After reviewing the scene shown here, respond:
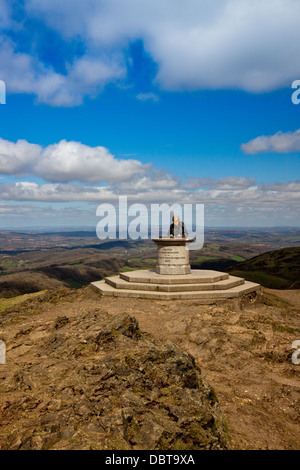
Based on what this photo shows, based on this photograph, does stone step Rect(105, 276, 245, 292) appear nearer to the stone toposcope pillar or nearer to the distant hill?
the stone toposcope pillar

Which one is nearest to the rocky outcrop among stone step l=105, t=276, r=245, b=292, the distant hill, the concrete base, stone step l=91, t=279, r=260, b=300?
stone step l=91, t=279, r=260, b=300

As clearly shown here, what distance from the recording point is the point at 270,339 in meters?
12.1

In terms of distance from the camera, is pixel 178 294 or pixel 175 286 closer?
pixel 178 294

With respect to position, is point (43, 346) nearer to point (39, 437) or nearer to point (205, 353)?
point (39, 437)

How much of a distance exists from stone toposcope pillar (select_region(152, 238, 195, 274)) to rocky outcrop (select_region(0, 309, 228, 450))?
13.0 metres

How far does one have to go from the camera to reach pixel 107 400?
535cm

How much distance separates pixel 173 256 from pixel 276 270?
35982mm

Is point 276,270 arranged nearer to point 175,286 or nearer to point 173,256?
point 173,256

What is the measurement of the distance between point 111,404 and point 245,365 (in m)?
6.43

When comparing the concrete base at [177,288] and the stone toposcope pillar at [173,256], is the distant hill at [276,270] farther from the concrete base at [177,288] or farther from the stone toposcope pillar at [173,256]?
the stone toposcope pillar at [173,256]

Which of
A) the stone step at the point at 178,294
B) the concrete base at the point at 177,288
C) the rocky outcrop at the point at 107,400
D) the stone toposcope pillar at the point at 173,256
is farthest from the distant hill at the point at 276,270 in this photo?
the rocky outcrop at the point at 107,400

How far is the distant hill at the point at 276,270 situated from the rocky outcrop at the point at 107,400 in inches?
1508

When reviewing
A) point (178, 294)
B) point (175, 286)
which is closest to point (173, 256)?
point (175, 286)
